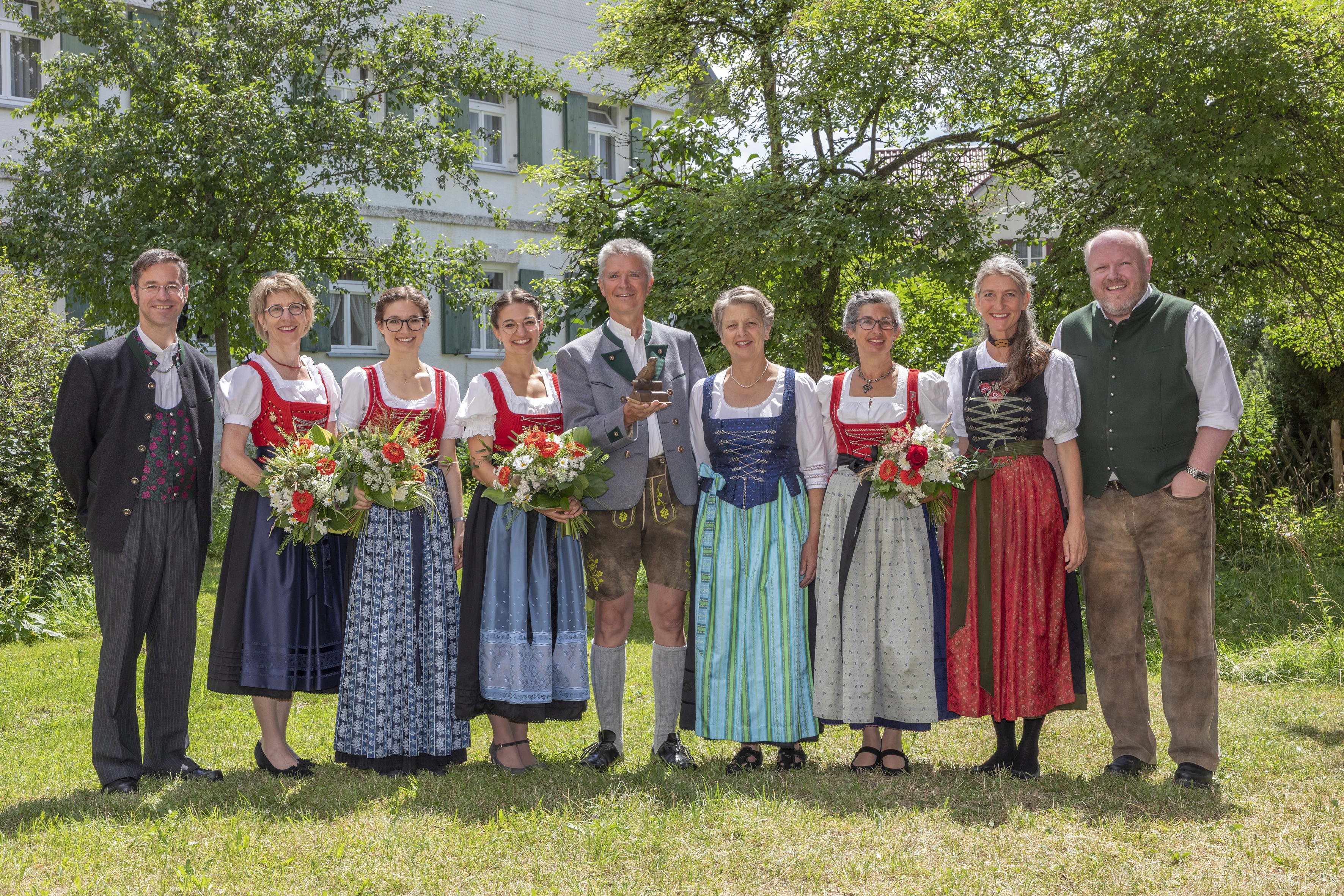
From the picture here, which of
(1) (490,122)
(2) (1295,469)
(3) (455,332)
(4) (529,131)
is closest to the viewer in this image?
(2) (1295,469)

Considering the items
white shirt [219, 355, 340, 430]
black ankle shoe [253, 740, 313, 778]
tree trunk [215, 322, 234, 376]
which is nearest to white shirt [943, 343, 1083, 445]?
white shirt [219, 355, 340, 430]

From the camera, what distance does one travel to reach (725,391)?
4789 millimetres

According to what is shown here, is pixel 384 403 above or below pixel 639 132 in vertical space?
below

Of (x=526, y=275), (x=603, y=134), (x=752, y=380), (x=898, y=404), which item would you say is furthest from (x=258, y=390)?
(x=603, y=134)

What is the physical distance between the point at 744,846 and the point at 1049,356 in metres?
2.26

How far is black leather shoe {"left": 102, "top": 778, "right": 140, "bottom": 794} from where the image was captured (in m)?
4.43

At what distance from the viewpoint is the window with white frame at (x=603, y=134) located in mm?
18703

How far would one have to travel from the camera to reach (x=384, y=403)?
15.3 ft

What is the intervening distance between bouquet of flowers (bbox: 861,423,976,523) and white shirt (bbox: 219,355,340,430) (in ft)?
7.44

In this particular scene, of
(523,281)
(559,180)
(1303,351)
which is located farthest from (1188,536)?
(523,281)

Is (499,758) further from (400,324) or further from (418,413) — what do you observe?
(400,324)

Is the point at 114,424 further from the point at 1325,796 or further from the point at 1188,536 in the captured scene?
the point at 1325,796

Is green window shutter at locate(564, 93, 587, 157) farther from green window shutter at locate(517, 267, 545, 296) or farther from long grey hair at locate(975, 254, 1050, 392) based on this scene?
long grey hair at locate(975, 254, 1050, 392)

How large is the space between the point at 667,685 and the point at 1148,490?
6.95 feet
